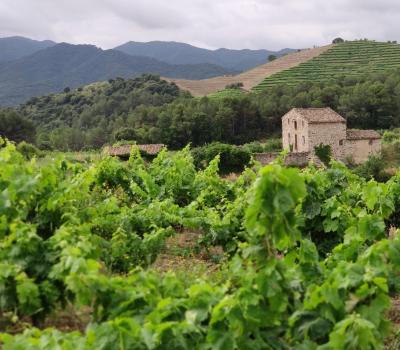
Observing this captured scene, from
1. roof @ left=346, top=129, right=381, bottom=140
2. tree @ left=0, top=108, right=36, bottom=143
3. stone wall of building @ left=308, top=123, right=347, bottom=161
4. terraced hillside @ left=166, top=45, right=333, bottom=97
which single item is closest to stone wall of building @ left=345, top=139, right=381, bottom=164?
roof @ left=346, top=129, right=381, bottom=140

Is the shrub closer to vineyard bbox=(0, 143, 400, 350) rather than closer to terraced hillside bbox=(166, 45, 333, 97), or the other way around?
terraced hillside bbox=(166, 45, 333, 97)

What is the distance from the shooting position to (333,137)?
46.8 m

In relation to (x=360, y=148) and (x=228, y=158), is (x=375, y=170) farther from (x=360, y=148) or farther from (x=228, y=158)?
(x=228, y=158)

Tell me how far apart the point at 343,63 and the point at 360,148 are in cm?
4736

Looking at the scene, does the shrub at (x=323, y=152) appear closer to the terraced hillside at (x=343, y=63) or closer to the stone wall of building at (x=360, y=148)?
the stone wall of building at (x=360, y=148)

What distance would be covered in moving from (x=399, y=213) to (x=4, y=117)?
48.9m

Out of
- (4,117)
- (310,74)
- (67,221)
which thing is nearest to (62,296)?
(67,221)

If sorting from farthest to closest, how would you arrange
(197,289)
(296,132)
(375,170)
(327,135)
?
(296,132) → (327,135) → (375,170) → (197,289)

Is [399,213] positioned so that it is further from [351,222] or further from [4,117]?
[4,117]

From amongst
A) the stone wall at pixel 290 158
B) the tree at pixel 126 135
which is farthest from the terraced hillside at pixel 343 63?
the stone wall at pixel 290 158

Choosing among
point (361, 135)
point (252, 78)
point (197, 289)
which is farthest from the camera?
point (252, 78)

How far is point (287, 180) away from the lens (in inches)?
132

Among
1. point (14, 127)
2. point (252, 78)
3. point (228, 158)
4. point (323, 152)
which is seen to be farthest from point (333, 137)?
point (252, 78)

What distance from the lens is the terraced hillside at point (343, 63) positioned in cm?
8200
